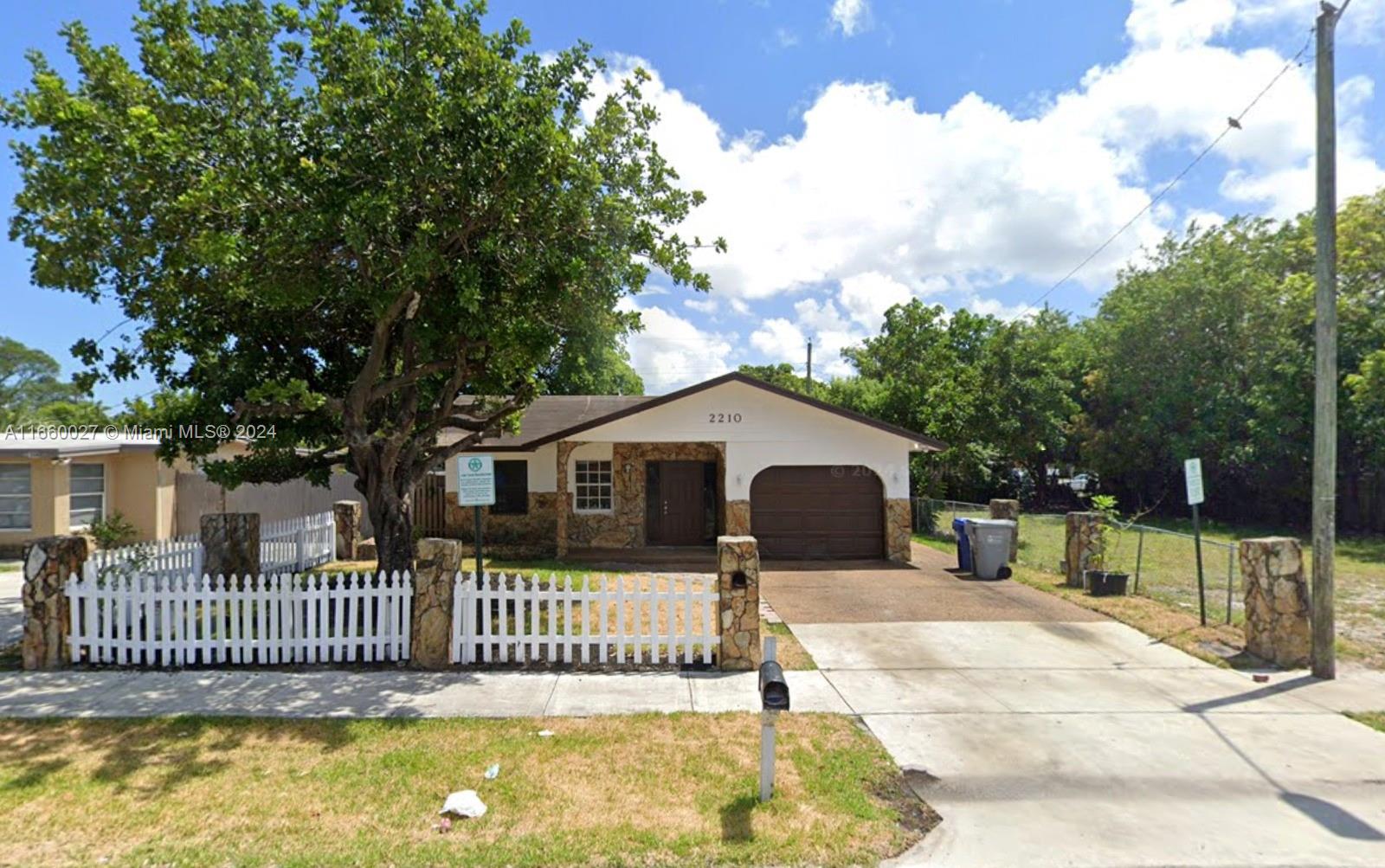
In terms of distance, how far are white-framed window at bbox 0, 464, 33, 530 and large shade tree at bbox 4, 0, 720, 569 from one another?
951 centimetres

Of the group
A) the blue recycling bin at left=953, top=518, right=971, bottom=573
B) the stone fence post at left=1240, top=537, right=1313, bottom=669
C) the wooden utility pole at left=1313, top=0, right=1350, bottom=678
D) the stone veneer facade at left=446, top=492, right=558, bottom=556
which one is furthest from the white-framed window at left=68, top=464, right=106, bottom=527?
the wooden utility pole at left=1313, top=0, right=1350, bottom=678

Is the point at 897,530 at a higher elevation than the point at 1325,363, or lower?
lower

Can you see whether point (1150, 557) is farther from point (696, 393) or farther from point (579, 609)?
point (579, 609)

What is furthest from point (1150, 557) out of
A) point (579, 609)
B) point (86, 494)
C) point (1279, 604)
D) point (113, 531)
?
point (86, 494)

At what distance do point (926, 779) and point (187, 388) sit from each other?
10.4 meters

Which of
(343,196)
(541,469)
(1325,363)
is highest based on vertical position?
(343,196)

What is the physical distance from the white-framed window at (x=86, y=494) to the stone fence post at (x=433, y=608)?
13.9 meters

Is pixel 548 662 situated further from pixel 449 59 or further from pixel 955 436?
pixel 955 436

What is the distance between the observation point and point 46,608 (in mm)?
7203

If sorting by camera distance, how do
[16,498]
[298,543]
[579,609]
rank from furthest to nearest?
[16,498] < [298,543] < [579,609]

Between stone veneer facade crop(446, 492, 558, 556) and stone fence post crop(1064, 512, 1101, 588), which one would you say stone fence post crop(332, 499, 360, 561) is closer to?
stone veneer facade crop(446, 492, 558, 556)

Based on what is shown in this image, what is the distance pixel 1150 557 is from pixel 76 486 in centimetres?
2388

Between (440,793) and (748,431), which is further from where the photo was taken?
(748,431)

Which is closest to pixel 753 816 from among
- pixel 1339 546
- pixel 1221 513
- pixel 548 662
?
pixel 548 662
